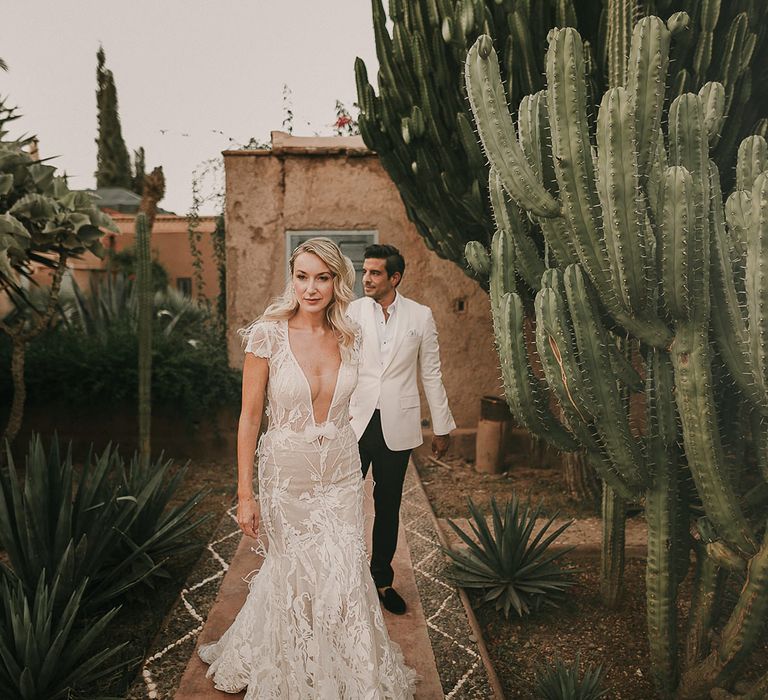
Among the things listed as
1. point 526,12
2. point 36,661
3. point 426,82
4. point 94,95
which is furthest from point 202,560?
point 94,95

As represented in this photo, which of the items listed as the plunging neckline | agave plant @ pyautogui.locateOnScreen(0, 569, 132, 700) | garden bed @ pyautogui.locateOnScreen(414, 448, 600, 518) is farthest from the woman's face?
garden bed @ pyautogui.locateOnScreen(414, 448, 600, 518)

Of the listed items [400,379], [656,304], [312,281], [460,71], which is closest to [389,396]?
[400,379]

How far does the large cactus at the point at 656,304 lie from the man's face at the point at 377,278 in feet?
2.82

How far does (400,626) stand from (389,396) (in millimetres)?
Answer: 1281

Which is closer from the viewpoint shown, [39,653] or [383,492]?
[39,653]

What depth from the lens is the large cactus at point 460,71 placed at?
3365 millimetres

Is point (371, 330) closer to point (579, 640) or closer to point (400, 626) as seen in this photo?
point (400, 626)

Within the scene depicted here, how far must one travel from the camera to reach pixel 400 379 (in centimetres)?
348

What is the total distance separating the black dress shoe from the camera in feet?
11.1

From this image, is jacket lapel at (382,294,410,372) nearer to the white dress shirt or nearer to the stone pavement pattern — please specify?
the white dress shirt

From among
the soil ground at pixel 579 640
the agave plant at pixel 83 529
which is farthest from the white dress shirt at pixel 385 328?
the agave plant at pixel 83 529

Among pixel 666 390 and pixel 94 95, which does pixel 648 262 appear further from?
pixel 94 95

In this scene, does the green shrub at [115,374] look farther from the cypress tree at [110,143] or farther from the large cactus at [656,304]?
the cypress tree at [110,143]

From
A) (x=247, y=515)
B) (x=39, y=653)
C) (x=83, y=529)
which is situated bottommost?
(x=39, y=653)
